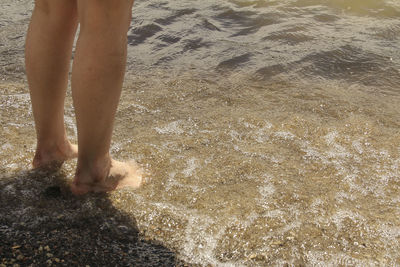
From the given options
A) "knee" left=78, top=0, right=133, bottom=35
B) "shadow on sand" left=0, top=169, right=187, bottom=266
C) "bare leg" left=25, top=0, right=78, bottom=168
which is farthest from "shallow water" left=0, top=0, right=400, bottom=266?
"knee" left=78, top=0, right=133, bottom=35

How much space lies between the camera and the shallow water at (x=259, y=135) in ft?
5.30

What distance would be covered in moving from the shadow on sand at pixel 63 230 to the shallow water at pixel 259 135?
6 centimetres

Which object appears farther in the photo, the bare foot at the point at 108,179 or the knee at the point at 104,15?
the bare foot at the point at 108,179

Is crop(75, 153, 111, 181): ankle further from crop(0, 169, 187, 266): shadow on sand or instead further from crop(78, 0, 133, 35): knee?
crop(78, 0, 133, 35): knee

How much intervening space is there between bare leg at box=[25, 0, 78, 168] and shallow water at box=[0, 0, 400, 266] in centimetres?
26

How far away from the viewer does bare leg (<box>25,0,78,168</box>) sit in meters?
1.71

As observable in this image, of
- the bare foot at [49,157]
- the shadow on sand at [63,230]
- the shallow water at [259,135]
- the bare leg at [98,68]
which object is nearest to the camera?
the shadow on sand at [63,230]

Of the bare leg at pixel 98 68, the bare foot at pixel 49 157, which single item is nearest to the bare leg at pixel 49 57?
the bare foot at pixel 49 157

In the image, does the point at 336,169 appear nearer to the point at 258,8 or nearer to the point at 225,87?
the point at 225,87

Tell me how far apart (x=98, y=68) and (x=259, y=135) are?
46.0 inches

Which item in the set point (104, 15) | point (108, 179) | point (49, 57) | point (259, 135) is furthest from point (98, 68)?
point (259, 135)

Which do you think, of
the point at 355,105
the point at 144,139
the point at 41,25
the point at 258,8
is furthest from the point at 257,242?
the point at 258,8

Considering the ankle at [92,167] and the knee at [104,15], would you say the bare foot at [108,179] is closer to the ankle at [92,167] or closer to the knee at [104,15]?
the ankle at [92,167]

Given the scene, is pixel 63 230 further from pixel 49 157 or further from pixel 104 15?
pixel 104 15
